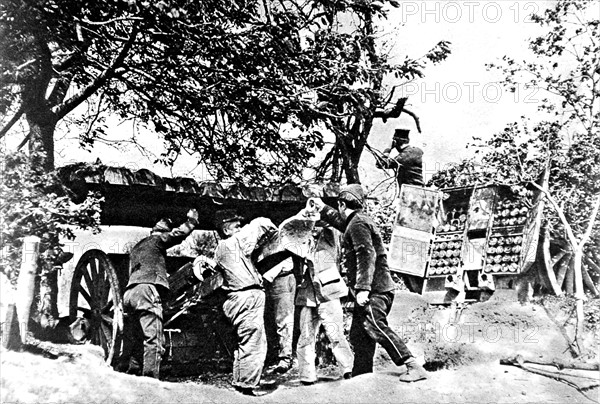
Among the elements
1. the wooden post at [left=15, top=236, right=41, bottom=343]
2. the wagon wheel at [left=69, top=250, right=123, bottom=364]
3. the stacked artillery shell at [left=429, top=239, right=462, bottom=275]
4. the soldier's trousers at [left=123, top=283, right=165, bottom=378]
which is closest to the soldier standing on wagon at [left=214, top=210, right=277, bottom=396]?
the soldier's trousers at [left=123, top=283, right=165, bottom=378]

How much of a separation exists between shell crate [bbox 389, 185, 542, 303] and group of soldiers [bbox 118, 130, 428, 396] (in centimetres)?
71

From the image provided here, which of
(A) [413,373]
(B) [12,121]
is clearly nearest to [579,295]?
(A) [413,373]

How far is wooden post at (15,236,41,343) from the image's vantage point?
559cm

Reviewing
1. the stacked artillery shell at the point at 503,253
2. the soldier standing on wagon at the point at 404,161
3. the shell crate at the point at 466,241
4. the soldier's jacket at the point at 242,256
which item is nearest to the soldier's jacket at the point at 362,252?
the shell crate at the point at 466,241

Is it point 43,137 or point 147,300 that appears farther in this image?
point 43,137

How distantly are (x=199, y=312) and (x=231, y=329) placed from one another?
529 mm

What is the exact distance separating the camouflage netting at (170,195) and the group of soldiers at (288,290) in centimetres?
20

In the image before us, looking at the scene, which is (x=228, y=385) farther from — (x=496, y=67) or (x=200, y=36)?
(x=496, y=67)

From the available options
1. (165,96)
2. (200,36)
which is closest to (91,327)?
(165,96)

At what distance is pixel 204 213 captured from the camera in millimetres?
6918

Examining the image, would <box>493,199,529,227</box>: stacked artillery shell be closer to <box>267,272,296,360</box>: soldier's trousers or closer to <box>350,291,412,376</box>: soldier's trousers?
<box>350,291,412,376</box>: soldier's trousers

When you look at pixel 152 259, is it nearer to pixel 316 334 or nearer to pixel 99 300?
pixel 99 300

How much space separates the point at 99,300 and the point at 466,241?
432cm

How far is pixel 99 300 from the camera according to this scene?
649cm
